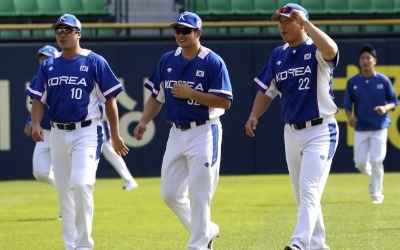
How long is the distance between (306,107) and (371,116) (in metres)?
6.97

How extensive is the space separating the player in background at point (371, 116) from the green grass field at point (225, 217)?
501mm

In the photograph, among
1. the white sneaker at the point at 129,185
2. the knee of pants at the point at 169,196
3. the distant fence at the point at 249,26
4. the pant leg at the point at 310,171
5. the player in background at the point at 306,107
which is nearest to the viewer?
the pant leg at the point at 310,171

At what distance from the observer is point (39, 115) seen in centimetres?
Answer: 1024

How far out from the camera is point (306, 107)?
967 cm

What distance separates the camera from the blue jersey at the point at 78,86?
390 inches

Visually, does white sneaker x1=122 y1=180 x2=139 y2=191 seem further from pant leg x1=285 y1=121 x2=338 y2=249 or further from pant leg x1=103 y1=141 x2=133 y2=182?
pant leg x1=285 y1=121 x2=338 y2=249

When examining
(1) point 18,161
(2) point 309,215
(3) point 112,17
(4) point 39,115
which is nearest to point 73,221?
(4) point 39,115

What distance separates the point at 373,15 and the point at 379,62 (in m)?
1.65

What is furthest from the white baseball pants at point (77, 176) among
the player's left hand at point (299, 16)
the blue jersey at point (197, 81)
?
the player's left hand at point (299, 16)

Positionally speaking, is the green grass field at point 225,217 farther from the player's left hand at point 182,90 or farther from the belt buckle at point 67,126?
the player's left hand at point 182,90

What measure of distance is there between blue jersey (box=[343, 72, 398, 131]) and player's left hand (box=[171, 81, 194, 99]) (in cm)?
738

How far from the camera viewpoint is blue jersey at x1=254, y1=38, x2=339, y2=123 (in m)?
9.65

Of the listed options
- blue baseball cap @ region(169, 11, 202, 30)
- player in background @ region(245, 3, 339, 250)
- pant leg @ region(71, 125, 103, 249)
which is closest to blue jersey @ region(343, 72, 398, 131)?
player in background @ region(245, 3, 339, 250)

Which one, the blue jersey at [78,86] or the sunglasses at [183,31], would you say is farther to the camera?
the blue jersey at [78,86]
